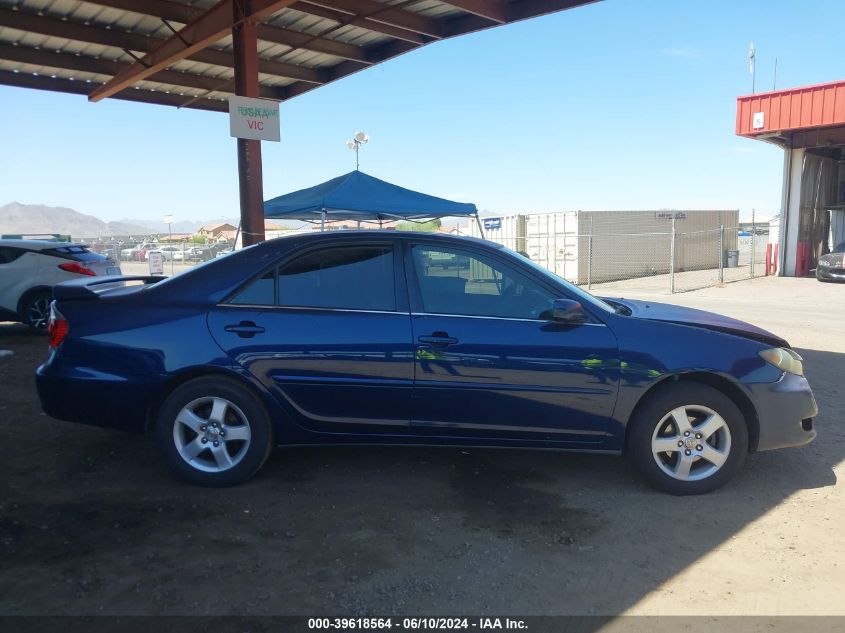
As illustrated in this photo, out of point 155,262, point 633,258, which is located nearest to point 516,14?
point 155,262

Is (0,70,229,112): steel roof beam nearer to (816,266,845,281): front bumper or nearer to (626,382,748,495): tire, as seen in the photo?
(626,382,748,495): tire

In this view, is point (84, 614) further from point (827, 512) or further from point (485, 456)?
point (827, 512)

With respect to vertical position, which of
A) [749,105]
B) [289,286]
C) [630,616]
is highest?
[749,105]

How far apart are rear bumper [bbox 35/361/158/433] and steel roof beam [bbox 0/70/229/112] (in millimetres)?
10750

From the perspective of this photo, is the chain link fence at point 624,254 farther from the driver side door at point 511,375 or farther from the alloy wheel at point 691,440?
the driver side door at point 511,375

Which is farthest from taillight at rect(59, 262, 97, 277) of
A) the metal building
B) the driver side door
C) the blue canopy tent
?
the metal building

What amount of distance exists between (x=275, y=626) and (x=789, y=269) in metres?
23.1

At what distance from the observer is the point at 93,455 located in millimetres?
4570

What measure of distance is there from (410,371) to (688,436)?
1738 mm

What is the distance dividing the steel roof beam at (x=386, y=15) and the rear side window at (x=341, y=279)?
6142 mm

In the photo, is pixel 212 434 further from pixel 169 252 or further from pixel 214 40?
pixel 169 252

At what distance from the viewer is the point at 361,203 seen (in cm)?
1021

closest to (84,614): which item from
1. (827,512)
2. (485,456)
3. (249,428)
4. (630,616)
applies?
(249,428)

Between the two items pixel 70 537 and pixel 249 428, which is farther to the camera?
pixel 249 428
